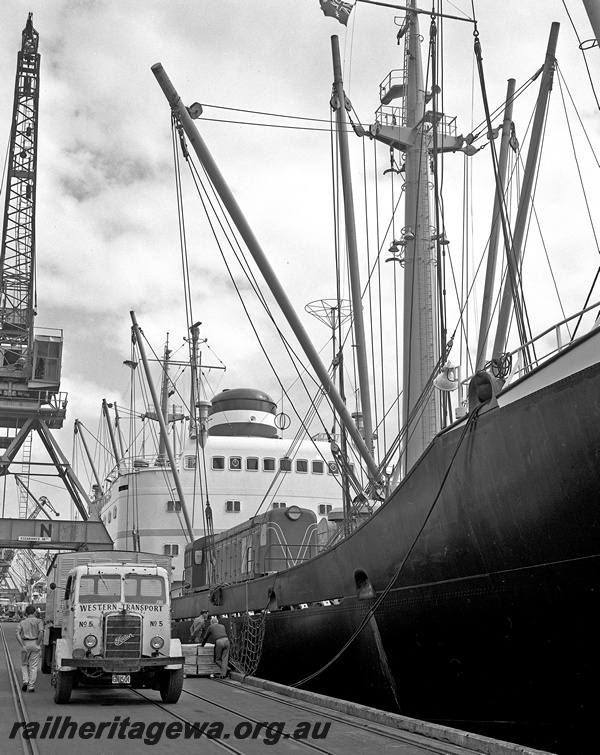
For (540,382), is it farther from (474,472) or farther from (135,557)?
(135,557)

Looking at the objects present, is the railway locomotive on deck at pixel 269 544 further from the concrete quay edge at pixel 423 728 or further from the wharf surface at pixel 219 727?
the concrete quay edge at pixel 423 728

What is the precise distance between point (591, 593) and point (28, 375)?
45.2 m

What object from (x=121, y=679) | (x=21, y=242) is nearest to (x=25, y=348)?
(x=21, y=242)

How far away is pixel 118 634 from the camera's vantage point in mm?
14922

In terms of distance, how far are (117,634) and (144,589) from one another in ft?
3.88

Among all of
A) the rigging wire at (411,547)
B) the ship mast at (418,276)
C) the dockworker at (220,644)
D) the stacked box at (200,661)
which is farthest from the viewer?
the stacked box at (200,661)

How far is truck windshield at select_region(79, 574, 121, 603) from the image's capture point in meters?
15.6

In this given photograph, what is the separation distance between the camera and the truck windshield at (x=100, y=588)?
1556cm

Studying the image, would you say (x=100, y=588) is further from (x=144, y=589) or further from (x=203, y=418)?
(x=203, y=418)

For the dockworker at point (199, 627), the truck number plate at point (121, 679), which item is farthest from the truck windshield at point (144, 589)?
the dockworker at point (199, 627)

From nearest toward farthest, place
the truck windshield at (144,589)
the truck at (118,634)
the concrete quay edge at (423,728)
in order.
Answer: the concrete quay edge at (423,728)
the truck at (118,634)
the truck windshield at (144,589)

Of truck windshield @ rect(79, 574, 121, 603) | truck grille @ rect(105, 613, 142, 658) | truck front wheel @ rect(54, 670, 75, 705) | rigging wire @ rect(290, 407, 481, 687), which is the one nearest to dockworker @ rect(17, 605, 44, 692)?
truck windshield @ rect(79, 574, 121, 603)

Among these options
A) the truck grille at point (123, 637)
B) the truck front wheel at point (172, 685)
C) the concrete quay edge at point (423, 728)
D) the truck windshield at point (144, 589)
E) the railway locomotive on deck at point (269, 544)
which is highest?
the railway locomotive on deck at point (269, 544)

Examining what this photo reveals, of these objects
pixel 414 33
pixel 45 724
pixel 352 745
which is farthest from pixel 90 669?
pixel 414 33
